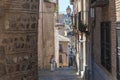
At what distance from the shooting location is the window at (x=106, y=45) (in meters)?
10.6

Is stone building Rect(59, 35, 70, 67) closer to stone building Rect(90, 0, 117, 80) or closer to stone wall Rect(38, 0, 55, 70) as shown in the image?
stone wall Rect(38, 0, 55, 70)

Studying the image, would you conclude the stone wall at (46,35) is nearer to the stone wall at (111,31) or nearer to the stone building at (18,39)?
the stone wall at (111,31)

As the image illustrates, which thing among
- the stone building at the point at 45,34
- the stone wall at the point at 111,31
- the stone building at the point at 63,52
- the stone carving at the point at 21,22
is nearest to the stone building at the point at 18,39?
the stone carving at the point at 21,22

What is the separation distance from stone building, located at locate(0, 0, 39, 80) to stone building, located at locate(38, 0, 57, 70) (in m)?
13.2

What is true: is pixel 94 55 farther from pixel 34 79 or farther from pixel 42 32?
pixel 42 32

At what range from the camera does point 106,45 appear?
36.8ft

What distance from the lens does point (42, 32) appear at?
23828 millimetres

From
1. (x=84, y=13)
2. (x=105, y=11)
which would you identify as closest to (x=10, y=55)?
(x=105, y=11)

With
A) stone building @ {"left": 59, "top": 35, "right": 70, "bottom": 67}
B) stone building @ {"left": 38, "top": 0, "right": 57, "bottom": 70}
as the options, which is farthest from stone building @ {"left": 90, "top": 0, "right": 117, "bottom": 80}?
stone building @ {"left": 59, "top": 35, "right": 70, "bottom": 67}

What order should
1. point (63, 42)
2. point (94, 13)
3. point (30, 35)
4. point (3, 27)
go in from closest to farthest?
1. point (3, 27)
2. point (30, 35)
3. point (94, 13)
4. point (63, 42)

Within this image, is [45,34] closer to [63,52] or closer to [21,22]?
[21,22]

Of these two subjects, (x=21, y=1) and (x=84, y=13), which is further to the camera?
(x=84, y=13)

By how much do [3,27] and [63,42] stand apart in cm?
3198

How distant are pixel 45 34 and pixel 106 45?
1318cm
